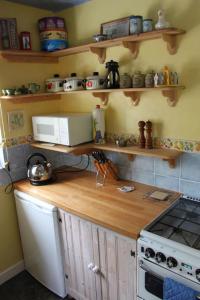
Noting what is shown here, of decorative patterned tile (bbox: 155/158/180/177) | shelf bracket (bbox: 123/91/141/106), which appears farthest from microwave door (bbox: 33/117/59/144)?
decorative patterned tile (bbox: 155/158/180/177)

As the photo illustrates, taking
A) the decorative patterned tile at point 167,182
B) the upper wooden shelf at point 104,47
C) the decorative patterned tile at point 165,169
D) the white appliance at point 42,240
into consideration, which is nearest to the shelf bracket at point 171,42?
the upper wooden shelf at point 104,47

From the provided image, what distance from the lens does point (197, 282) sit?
1268 millimetres

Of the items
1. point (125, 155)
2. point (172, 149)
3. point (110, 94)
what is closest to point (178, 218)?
point (172, 149)

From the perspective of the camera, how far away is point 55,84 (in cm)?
238

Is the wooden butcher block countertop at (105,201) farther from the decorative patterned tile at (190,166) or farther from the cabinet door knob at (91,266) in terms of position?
the cabinet door knob at (91,266)

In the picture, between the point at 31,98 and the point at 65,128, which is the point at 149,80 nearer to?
the point at 65,128

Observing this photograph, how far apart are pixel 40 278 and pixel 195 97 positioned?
1.94 metres

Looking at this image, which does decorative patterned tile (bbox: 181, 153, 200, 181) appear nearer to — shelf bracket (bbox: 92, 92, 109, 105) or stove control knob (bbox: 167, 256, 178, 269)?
stove control knob (bbox: 167, 256, 178, 269)

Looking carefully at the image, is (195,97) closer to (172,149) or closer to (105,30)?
(172,149)

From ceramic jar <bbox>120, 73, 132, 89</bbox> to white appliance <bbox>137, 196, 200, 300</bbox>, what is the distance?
954 millimetres

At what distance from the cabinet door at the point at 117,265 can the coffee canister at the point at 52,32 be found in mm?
1610

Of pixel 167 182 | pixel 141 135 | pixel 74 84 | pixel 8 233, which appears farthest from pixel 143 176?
pixel 8 233

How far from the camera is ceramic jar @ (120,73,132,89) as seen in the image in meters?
1.90

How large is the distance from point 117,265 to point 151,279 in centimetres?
25
